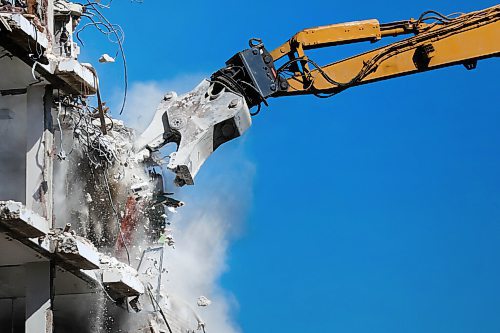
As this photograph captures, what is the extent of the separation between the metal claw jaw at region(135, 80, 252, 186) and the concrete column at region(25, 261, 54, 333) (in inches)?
109

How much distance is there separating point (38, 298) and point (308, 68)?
21.4 feet

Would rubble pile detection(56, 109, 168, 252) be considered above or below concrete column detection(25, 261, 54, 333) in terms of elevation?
above

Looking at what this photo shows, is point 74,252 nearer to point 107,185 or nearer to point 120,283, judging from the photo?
point 120,283

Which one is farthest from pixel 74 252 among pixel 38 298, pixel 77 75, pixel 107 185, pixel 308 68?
pixel 308 68

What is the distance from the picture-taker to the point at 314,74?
957 inches

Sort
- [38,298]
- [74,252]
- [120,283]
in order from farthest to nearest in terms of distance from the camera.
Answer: [120,283]
[38,298]
[74,252]

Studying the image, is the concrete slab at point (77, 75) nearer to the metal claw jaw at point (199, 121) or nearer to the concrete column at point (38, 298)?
the metal claw jaw at point (199, 121)

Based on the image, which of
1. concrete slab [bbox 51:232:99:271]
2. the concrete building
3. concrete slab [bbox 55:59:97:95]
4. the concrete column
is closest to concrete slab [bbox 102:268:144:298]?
the concrete building

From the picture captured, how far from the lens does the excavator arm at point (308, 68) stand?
74.3 ft

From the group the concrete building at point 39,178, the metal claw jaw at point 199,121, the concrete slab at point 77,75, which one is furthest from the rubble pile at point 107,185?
the metal claw jaw at point 199,121

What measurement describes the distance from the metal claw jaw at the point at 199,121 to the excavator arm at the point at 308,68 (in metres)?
0.02

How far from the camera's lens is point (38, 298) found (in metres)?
22.5

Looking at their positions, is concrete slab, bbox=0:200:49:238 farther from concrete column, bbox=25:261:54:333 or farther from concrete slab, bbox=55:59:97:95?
concrete slab, bbox=55:59:97:95

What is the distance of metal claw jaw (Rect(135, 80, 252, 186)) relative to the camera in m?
22.4
